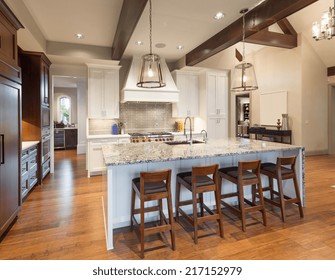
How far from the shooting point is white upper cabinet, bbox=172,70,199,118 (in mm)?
6039

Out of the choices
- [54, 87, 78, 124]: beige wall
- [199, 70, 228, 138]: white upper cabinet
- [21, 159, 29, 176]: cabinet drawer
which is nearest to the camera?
[21, 159, 29, 176]: cabinet drawer

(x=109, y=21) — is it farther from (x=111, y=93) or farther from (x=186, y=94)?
(x=186, y=94)

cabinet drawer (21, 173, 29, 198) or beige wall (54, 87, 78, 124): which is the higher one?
beige wall (54, 87, 78, 124)

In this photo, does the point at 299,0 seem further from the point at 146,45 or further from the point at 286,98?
the point at 286,98

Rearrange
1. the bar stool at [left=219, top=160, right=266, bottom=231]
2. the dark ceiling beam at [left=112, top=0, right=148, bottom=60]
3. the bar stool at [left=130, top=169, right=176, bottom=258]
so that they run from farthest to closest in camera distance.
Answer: the dark ceiling beam at [left=112, top=0, right=148, bottom=60]
the bar stool at [left=219, top=160, right=266, bottom=231]
the bar stool at [left=130, top=169, right=176, bottom=258]

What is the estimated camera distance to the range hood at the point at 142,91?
17.3ft

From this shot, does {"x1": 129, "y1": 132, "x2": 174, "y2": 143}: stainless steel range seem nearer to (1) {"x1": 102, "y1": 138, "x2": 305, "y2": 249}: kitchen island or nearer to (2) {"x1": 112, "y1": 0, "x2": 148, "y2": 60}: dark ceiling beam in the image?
(2) {"x1": 112, "y1": 0, "x2": 148, "y2": 60}: dark ceiling beam

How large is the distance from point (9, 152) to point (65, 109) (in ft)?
29.2

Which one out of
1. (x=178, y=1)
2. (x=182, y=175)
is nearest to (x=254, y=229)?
(x=182, y=175)

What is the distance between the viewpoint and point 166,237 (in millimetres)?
2410

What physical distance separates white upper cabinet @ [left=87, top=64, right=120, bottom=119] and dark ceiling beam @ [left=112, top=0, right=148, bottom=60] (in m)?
0.89

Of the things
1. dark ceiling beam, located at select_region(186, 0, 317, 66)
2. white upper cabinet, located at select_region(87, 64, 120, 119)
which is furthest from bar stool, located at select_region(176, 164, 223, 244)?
white upper cabinet, located at select_region(87, 64, 120, 119)

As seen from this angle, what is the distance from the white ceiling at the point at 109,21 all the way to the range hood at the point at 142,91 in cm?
47
